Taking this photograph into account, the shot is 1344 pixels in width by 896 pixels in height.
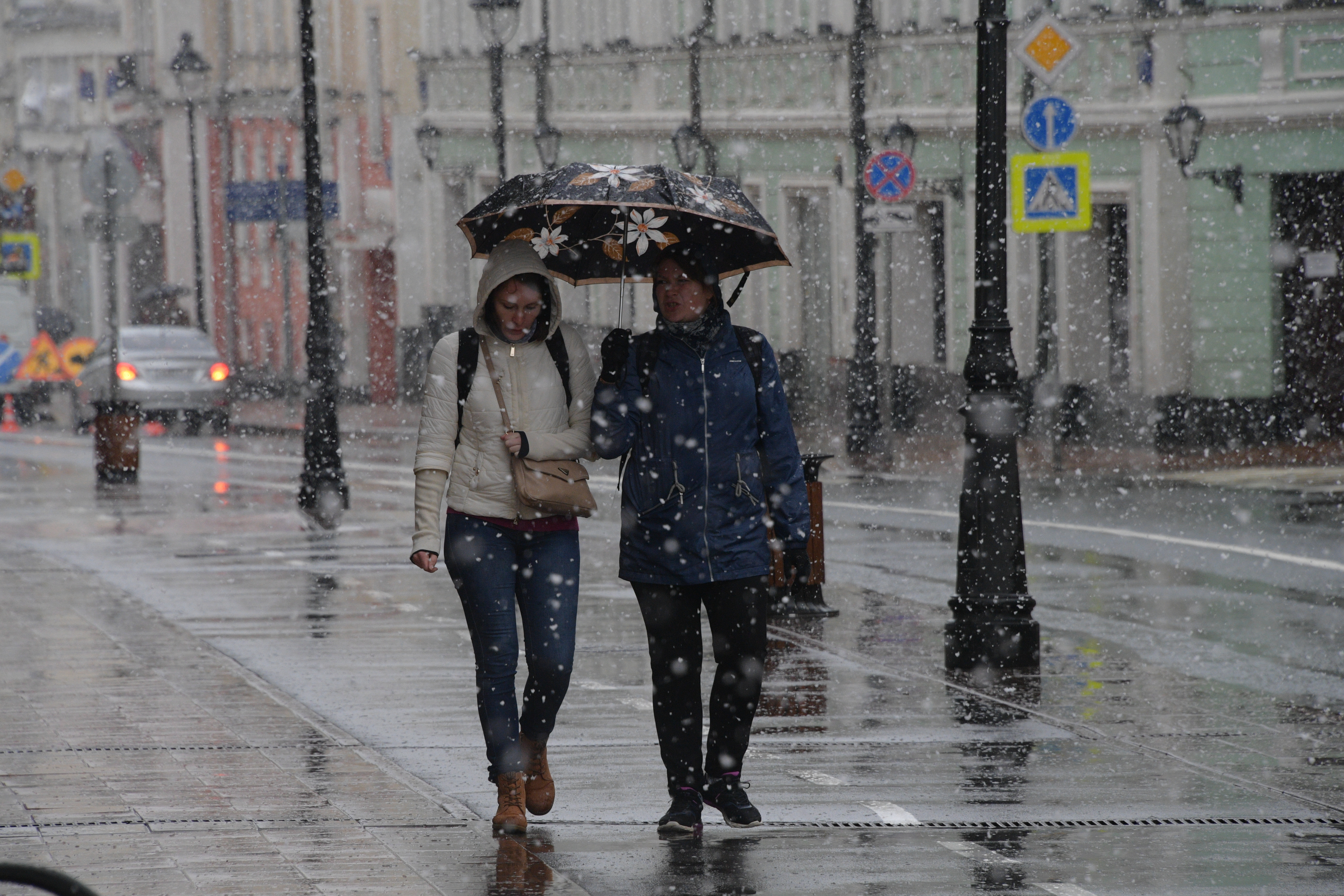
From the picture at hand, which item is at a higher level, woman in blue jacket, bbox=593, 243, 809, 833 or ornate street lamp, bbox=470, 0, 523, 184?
ornate street lamp, bbox=470, 0, 523, 184

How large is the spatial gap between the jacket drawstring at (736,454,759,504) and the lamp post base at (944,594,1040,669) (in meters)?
3.69

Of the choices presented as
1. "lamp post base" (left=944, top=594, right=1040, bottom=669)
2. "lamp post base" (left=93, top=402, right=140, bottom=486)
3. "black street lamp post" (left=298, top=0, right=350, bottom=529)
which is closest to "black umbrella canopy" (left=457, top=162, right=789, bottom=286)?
"lamp post base" (left=944, top=594, right=1040, bottom=669)

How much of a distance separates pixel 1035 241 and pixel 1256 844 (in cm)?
2162

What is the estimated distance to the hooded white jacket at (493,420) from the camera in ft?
22.2

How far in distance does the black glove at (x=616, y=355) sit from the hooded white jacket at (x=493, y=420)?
9cm

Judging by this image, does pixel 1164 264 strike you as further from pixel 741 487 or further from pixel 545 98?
pixel 741 487

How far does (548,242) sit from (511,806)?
1.78 meters

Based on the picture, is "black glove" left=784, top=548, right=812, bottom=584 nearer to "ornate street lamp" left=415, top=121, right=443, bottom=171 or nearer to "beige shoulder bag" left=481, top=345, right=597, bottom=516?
"beige shoulder bag" left=481, top=345, right=597, bottom=516

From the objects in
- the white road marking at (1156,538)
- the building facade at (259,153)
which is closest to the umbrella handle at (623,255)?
the white road marking at (1156,538)

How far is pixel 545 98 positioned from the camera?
3869 cm

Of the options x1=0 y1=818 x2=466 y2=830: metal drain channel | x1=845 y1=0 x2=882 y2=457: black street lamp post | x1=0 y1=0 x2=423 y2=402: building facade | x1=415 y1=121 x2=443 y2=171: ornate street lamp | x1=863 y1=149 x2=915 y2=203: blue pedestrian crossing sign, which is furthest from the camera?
x1=0 y1=0 x2=423 y2=402: building facade

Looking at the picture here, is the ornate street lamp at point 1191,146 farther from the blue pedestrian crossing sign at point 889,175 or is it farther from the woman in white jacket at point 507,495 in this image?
the woman in white jacket at point 507,495

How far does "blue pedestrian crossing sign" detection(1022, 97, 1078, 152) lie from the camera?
61.9 feet

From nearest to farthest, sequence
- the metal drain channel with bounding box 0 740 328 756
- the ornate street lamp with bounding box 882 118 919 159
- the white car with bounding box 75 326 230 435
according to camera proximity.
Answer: the metal drain channel with bounding box 0 740 328 756, the ornate street lamp with bounding box 882 118 919 159, the white car with bounding box 75 326 230 435
